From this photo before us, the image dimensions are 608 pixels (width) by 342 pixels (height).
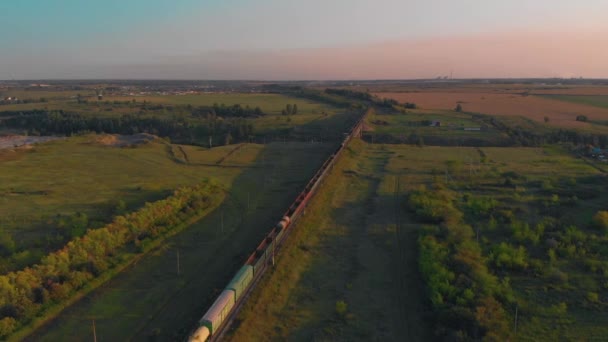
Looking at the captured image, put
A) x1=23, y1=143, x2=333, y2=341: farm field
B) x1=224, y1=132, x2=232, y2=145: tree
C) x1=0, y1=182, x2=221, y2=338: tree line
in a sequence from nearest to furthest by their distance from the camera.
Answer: x1=23, y1=143, x2=333, y2=341: farm field, x1=0, y1=182, x2=221, y2=338: tree line, x1=224, y1=132, x2=232, y2=145: tree

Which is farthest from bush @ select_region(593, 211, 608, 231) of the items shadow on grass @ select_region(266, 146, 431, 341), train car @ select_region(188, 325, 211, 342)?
train car @ select_region(188, 325, 211, 342)

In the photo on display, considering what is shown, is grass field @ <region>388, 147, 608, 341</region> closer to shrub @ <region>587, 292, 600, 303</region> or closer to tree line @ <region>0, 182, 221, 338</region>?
shrub @ <region>587, 292, 600, 303</region>

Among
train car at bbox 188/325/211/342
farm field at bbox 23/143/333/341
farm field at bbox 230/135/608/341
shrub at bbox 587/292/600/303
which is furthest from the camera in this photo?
shrub at bbox 587/292/600/303

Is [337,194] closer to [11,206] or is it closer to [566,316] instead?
[566,316]

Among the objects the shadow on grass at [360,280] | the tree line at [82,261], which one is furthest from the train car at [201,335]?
the tree line at [82,261]

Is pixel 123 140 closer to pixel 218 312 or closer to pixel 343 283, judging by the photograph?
pixel 343 283

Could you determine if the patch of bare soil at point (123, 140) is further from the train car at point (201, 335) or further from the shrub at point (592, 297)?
the shrub at point (592, 297)

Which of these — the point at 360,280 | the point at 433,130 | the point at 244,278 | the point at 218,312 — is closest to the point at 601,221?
the point at 360,280
